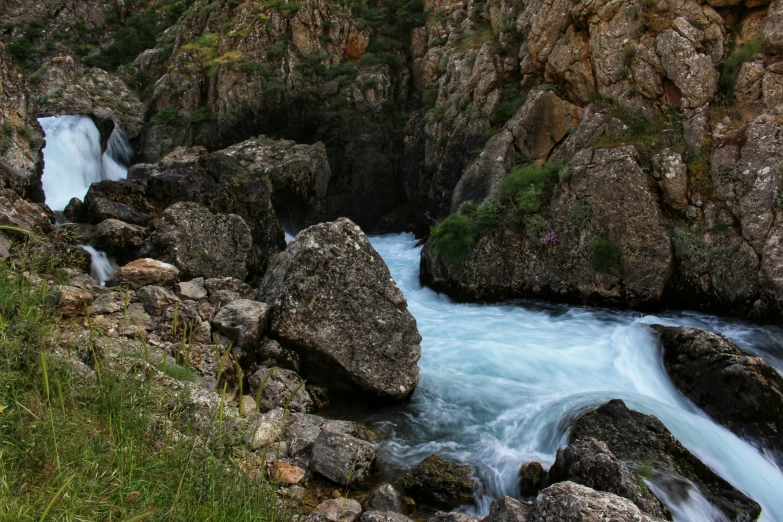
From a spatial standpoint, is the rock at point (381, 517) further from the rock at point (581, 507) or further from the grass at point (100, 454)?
the rock at point (581, 507)

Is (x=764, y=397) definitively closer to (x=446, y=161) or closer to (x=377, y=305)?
(x=377, y=305)

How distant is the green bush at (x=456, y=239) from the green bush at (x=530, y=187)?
4.42ft

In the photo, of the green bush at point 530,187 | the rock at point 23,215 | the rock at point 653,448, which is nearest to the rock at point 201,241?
the rock at point 23,215

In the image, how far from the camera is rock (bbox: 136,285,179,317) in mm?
6750

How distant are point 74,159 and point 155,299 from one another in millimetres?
13558

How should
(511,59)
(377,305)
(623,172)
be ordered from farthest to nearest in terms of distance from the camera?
1. (511,59)
2. (623,172)
3. (377,305)

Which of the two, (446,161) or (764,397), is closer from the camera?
(764,397)

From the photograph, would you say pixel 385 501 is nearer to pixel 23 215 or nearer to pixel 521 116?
pixel 23 215

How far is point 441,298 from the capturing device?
1401 centimetres

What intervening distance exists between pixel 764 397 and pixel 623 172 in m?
6.64

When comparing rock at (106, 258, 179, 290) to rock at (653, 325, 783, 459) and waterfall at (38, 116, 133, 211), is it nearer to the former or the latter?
rock at (653, 325, 783, 459)

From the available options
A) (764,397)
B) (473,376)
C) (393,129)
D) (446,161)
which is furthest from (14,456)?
(393,129)

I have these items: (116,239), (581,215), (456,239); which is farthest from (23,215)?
(581,215)

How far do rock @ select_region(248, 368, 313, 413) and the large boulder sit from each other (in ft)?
1.89
